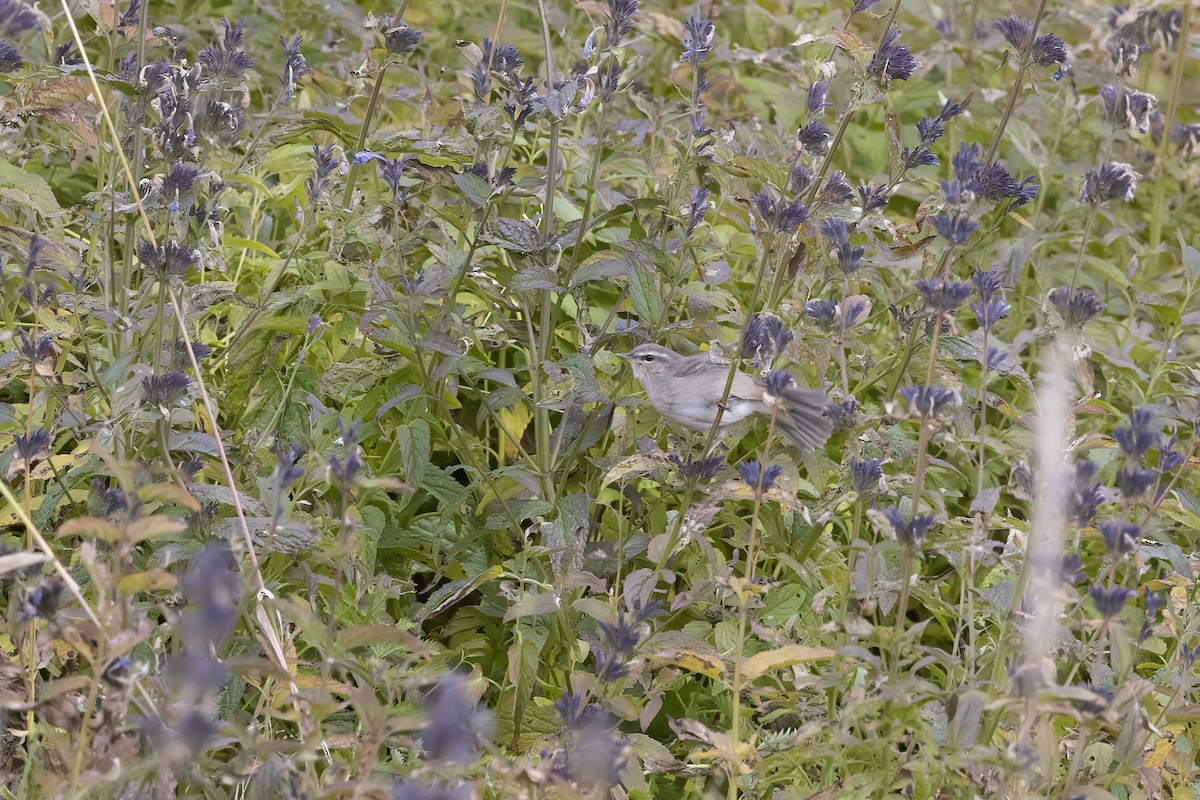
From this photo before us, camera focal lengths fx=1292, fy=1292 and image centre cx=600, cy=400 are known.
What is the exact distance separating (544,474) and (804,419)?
2.19 feet

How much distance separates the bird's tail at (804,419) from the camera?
9.36 ft

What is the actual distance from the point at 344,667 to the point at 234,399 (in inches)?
40.0

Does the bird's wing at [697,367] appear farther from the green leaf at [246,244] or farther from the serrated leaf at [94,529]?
the serrated leaf at [94,529]

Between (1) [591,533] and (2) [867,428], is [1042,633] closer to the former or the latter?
(2) [867,428]

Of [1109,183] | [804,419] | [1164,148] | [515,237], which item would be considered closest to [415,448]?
[515,237]

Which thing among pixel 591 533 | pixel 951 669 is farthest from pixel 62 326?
pixel 951 669

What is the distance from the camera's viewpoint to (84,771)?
203 centimetres

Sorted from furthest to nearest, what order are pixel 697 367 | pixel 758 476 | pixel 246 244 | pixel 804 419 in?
pixel 246 244
pixel 697 367
pixel 804 419
pixel 758 476

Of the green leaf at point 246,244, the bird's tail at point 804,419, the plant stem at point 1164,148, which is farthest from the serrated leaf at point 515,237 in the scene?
the plant stem at point 1164,148

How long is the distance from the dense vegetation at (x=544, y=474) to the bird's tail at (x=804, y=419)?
0.06m

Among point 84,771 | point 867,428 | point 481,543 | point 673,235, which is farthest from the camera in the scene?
point 673,235

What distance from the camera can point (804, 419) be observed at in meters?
2.90

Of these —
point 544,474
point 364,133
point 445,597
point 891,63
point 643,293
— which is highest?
point 891,63

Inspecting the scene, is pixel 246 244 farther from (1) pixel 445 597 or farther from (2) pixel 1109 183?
(2) pixel 1109 183
